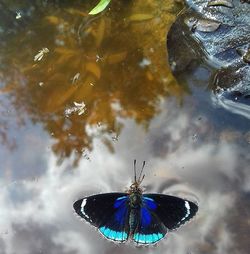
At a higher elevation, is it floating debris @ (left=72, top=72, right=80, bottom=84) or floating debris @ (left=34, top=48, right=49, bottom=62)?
floating debris @ (left=34, top=48, right=49, bottom=62)

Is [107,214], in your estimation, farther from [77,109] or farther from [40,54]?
[40,54]

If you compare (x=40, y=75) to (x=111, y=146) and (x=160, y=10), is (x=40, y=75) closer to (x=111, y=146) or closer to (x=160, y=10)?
(x=111, y=146)

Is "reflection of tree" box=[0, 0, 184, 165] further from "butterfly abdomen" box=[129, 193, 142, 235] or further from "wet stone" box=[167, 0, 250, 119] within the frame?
"butterfly abdomen" box=[129, 193, 142, 235]

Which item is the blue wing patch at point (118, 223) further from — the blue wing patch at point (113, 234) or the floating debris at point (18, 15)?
the floating debris at point (18, 15)

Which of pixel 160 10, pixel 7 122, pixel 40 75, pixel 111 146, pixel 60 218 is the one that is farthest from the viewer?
pixel 160 10

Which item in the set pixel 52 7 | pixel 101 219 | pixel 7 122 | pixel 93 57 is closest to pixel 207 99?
pixel 93 57

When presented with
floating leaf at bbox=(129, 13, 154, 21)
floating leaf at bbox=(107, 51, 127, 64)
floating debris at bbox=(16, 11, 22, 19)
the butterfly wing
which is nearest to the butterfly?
the butterfly wing

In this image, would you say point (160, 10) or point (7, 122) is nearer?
point (7, 122)

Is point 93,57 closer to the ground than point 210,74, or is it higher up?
higher up
